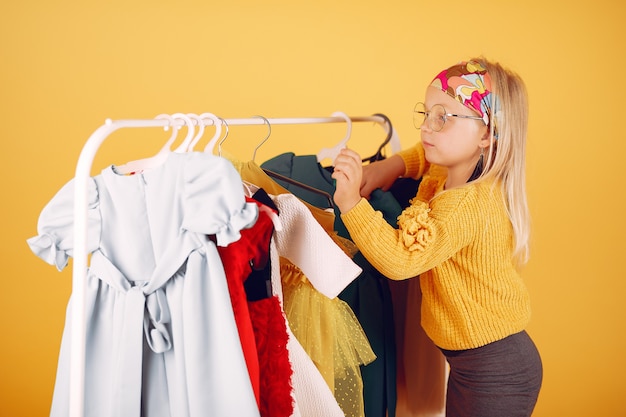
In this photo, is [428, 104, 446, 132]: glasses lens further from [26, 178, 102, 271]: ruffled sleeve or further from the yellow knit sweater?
[26, 178, 102, 271]: ruffled sleeve

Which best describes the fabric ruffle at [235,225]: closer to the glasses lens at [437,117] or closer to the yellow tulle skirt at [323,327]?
the yellow tulle skirt at [323,327]

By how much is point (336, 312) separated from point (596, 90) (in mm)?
1674

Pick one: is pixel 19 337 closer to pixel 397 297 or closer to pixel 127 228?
pixel 397 297

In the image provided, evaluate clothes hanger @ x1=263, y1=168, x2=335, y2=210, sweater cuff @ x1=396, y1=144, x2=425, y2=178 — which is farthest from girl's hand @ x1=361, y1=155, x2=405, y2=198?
clothes hanger @ x1=263, y1=168, x2=335, y2=210

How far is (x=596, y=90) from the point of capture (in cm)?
256

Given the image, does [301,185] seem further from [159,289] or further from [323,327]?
[159,289]

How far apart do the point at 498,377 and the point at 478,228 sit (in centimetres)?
36

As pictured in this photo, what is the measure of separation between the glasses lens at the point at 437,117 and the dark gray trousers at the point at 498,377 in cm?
51

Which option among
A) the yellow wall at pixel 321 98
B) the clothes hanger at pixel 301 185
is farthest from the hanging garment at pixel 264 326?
the yellow wall at pixel 321 98

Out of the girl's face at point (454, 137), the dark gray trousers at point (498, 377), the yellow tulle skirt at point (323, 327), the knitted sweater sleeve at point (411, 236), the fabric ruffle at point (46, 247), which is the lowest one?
the dark gray trousers at point (498, 377)

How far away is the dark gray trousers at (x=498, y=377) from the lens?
1.53 meters

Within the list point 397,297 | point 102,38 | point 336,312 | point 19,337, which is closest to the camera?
point 336,312

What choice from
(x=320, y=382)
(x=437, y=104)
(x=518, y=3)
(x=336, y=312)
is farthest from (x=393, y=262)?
(x=518, y=3)

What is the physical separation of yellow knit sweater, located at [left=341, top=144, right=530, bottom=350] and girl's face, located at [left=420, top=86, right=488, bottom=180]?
90 millimetres
